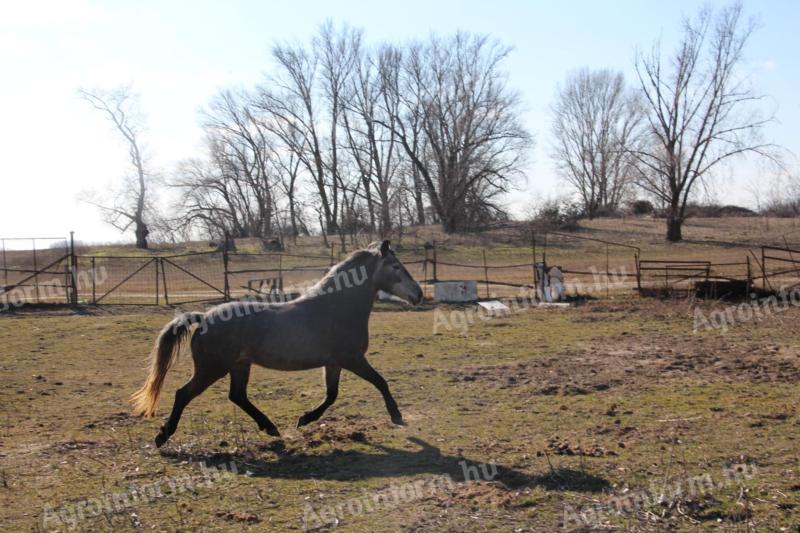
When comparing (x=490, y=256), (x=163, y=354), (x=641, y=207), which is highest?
(x=641, y=207)

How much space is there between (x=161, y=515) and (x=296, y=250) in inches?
1573

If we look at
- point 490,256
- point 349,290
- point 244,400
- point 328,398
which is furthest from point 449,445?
point 490,256

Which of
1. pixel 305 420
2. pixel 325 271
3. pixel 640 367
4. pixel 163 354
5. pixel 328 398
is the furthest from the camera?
pixel 325 271

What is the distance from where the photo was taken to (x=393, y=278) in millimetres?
8570

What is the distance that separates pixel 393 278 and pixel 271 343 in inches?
67.2

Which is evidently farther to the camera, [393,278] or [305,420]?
[393,278]

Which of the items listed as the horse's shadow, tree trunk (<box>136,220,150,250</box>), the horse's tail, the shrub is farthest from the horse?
the shrub

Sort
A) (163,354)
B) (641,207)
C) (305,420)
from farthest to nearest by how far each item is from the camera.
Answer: (641,207), (305,420), (163,354)

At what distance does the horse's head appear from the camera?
8.52 meters

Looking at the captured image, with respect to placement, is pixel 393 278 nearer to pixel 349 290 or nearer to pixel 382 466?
pixel 349 290

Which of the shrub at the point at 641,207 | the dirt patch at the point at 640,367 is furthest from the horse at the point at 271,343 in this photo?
the shrub at the point at 641,207

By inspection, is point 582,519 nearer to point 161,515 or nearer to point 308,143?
point 161,515

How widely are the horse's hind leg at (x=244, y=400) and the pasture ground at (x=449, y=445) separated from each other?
0.21 meters

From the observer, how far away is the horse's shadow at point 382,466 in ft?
19.5
